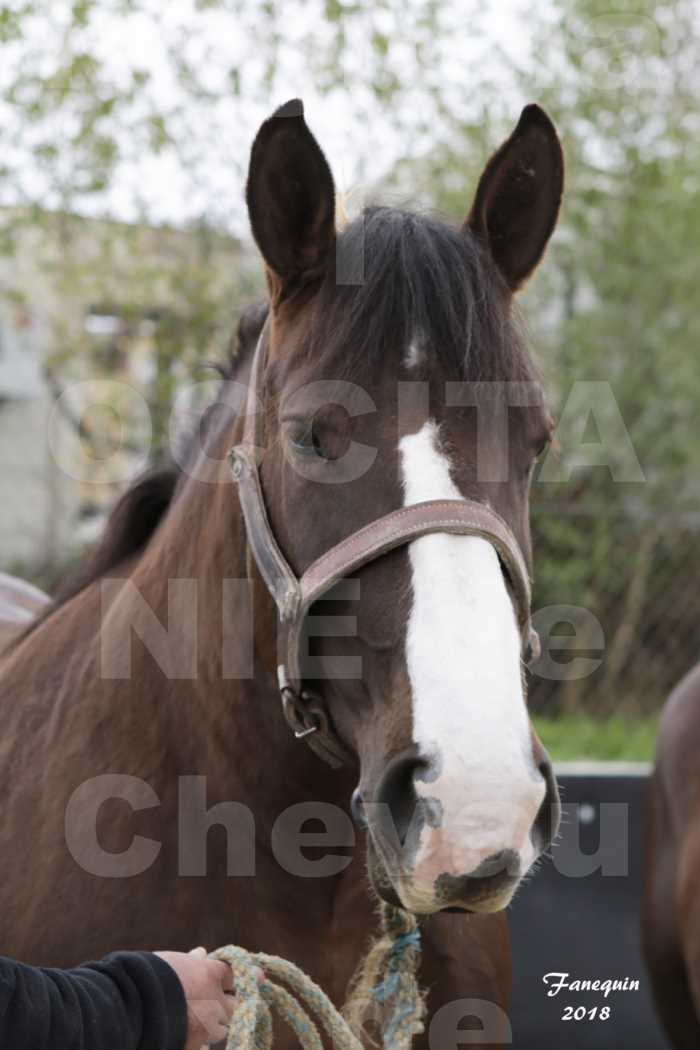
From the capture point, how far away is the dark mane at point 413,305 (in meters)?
1.65

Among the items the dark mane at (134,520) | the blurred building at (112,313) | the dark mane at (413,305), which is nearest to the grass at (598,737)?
the blurred building at (112,313)

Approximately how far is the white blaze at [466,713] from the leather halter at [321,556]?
33 mm

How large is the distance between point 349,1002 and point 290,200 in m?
1.20

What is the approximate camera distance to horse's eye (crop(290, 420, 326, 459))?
1.66m

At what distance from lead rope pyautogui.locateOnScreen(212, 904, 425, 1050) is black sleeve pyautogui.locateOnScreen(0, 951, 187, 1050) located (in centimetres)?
11

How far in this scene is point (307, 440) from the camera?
168 cm

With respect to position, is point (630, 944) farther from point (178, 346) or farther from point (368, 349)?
point (178, 346)

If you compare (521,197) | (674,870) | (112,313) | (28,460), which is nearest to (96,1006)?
(521,197)

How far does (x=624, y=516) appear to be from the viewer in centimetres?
621

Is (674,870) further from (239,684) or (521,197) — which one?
(521,197)

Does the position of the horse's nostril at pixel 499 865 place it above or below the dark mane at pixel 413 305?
below

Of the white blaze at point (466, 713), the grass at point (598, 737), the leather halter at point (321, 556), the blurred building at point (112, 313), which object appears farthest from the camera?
the blurred building at point (112, 313)

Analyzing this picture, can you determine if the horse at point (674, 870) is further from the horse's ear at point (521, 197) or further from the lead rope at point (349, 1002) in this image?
the horse's ear at point (521, 197)
